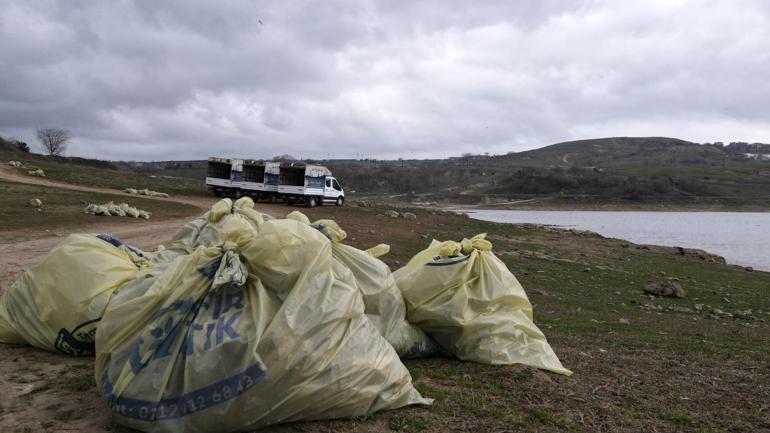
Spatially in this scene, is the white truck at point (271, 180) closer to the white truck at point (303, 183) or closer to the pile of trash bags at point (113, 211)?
the white truck at point (303, 183)

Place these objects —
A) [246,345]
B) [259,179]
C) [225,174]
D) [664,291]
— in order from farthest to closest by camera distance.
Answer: [259,179] → [225,174] → [664,291] → [246,345]

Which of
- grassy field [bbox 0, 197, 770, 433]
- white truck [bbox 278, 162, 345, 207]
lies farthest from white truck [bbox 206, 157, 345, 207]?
grassy field [bbox 0, 197, 770, 433]

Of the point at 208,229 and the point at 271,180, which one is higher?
the point at 271,180

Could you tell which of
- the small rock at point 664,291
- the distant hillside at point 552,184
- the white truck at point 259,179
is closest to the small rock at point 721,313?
the small rock at point 664,291

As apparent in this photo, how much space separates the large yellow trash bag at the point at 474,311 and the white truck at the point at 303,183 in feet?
71.3

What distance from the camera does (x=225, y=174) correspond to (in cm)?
2667

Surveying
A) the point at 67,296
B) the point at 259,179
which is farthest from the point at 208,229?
the point at 259,179

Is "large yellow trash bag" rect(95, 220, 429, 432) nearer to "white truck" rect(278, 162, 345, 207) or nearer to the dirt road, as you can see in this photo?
the dirt road

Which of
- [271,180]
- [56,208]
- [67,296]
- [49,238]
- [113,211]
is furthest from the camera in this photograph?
[271,180]

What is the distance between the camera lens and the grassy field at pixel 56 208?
13.1 m

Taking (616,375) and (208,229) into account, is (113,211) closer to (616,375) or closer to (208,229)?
(208,229)

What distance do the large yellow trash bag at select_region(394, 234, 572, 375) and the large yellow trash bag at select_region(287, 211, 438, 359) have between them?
16 cm

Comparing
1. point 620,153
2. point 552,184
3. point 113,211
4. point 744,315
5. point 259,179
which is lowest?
point 744,315

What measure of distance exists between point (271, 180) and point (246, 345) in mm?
24072
